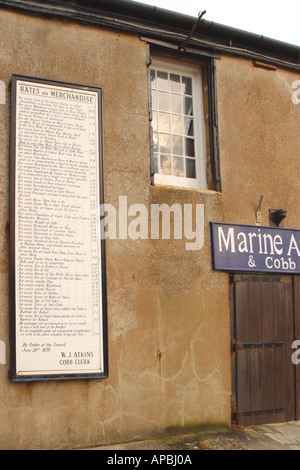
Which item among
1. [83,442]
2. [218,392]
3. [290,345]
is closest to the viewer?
[83,442]

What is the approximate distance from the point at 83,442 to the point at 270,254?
11.4ft

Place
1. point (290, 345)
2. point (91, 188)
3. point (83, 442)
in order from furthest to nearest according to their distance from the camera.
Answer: point (290, 345) < point (91, 188) < point (83, 442)

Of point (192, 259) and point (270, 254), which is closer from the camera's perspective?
point (192, 259)

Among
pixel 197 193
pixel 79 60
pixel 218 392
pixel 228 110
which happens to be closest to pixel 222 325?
pixel 218 392

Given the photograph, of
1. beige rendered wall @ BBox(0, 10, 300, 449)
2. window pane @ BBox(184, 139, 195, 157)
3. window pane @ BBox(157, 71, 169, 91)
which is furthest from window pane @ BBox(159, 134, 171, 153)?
window pane @ BBox(157, 71, 169, 91)

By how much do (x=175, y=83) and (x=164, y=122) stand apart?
635 mm

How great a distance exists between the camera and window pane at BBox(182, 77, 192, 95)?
750 centimetres

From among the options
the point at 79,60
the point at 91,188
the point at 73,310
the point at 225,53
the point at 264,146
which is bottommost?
the point at 73,310

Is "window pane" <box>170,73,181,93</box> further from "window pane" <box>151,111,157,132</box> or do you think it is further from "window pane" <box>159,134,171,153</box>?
"window pane" <box>159,134,171,153</box>

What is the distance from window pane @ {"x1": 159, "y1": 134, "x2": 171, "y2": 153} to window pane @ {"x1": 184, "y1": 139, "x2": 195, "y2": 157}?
0.28 m

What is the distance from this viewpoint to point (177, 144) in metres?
7.30

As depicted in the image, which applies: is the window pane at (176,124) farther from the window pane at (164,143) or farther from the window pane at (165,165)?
the window pane at (165,165)

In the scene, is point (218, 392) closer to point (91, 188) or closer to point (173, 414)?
point (173, 414)

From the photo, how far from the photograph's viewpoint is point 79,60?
21.0ft
